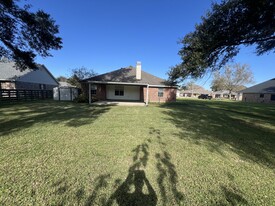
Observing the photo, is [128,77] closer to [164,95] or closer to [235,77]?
[164,95]

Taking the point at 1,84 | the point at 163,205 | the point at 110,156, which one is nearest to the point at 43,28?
the point at 110,156

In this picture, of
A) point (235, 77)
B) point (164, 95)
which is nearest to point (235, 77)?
point (235, 77)

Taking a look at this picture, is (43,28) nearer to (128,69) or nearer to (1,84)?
(128,69)

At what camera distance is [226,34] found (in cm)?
818

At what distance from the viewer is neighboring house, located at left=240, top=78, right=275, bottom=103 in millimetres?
30995

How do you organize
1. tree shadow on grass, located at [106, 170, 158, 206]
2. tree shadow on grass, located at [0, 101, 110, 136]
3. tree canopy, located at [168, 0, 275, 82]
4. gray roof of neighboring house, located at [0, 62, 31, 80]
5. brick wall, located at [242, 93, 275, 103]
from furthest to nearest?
brick wall, located at [242, 93, 275, 103], gray roof of neighboring house, located at [0, 62, 31, 80], tree canopy, located at [168, 0, 275, 82], tree shadow on grass, located at [0, 101, 110, 136], tree shadow on grass, located at [106, 170, 158, 206]

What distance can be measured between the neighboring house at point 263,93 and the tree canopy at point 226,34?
Answer: 30.5m

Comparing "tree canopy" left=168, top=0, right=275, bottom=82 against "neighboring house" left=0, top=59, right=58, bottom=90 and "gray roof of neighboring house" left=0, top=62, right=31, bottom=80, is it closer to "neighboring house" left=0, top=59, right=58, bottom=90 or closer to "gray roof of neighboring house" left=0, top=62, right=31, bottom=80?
"neighboring house" left=0, top=59, right=58, bottom=90

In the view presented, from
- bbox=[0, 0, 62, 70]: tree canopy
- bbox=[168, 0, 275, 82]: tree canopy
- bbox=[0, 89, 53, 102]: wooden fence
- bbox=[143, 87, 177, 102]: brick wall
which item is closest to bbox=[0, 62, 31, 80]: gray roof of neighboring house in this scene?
bbox=[0, 89, 53, 102]: wooden fence

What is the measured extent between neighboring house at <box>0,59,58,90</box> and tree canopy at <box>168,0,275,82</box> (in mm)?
16472

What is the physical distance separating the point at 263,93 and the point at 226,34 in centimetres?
3464

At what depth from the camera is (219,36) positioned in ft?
27.1

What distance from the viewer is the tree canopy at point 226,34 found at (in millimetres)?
6863

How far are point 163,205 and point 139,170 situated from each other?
0.94 meters
